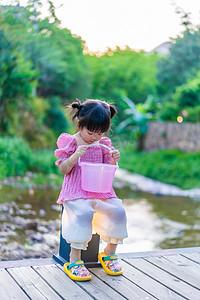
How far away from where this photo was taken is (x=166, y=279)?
2645 millimetres

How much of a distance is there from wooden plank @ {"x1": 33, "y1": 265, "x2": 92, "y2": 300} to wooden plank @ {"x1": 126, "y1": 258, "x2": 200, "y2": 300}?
503 millimetres

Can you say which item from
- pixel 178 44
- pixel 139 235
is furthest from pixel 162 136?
pixel 139 235

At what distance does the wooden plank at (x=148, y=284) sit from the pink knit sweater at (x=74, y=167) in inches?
19.2

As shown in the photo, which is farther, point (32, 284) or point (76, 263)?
point (76, 263)

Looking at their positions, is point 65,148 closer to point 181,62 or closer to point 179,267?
point 179,267

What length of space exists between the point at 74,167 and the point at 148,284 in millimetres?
828

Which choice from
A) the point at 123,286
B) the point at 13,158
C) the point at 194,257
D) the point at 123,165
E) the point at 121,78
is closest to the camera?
the point at 123,286

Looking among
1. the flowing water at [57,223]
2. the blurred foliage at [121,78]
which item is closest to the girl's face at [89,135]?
the flowing water at [57,223]

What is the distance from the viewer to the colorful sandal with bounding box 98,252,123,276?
2688mm

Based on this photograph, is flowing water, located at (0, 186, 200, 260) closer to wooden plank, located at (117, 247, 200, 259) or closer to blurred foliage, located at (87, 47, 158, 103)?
wooden plank, located at (117, 247, 200, 259)

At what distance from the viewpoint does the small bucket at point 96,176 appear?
251 cm

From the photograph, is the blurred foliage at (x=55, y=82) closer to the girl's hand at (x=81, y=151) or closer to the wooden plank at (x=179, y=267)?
the girl's hand at (x=81, y=151)

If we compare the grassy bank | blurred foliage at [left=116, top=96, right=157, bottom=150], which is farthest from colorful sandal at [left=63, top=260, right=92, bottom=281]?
blurred foliage at [left=116, top=96, right=157, bottom=150]

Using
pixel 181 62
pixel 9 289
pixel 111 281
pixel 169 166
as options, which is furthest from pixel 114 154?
pixel 181 62
